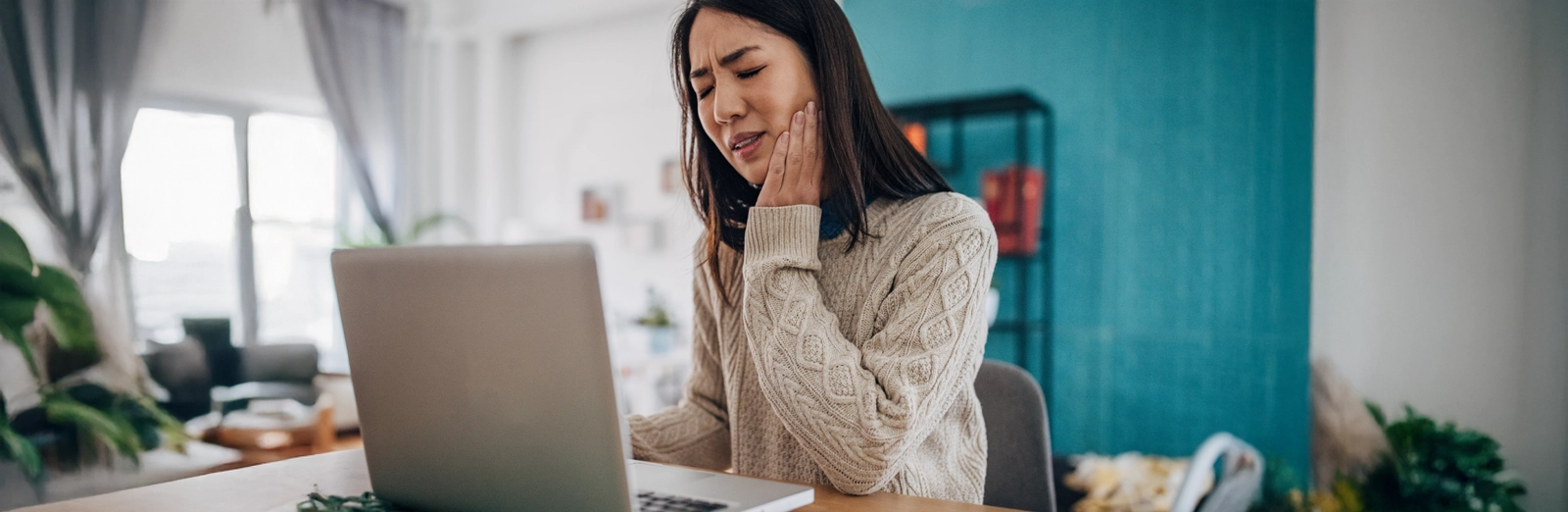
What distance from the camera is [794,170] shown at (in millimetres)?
1006

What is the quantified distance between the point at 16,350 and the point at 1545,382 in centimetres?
489

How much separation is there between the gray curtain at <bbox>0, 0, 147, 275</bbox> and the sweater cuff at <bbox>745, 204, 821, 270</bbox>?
3.78 metres

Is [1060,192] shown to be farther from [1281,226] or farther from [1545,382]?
[1545,382]

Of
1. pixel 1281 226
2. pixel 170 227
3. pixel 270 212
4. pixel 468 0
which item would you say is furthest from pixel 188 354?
pixel 1281 226

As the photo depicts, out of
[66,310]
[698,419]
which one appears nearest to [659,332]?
[66,310]

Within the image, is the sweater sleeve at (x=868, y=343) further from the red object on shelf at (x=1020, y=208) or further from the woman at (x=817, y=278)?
the red object on shelf at (x=1020, y=208)

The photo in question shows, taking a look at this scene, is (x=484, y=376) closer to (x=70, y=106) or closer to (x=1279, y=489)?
(x=1279, y=489)

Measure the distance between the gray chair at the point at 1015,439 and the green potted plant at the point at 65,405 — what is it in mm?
2996

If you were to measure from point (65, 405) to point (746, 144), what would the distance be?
10.8 feet

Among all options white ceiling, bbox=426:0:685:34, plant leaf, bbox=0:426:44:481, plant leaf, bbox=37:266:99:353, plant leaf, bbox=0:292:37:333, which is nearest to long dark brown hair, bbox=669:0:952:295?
plant leaf, bbox=0:292:37:333

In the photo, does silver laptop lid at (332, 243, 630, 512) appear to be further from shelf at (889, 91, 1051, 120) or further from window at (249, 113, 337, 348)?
window at (249, 113, 337, 348)

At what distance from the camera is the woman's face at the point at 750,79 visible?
1011 millimetres

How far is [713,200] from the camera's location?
3.84ft

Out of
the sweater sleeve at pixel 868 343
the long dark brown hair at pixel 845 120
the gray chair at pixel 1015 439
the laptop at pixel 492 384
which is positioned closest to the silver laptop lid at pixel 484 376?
the laptop at pixel 492 384
